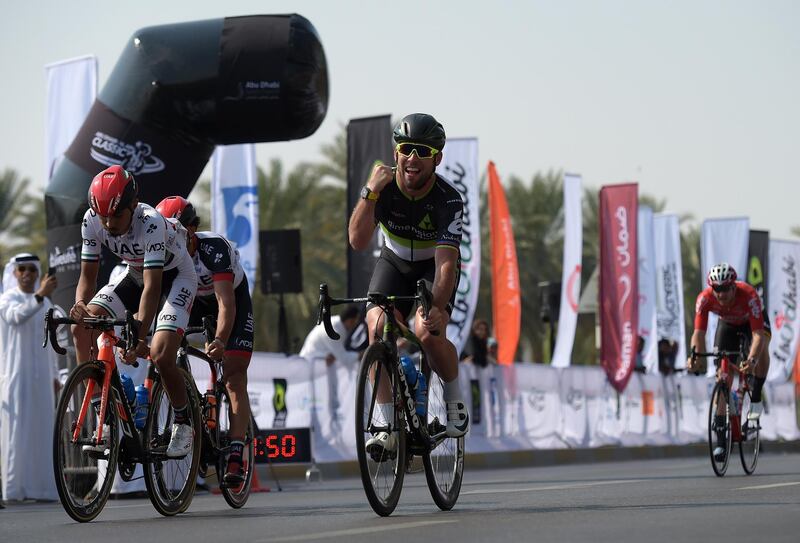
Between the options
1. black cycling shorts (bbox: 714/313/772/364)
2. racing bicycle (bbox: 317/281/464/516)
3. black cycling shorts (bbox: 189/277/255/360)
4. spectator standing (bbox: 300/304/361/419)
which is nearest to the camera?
racing bicycle (bbox: 317/281/464/516)

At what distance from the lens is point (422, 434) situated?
9125 millimetres

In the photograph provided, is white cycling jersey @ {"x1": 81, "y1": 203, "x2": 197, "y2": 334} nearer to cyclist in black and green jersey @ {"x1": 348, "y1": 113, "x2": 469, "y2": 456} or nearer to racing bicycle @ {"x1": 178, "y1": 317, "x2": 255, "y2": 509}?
racing bicycle @ {"x1": 178, "y1": 317, "x2": 255, "y2": 509}

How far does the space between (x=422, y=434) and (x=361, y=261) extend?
42.2 feet

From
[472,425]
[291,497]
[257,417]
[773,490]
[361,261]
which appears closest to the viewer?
[773,490]

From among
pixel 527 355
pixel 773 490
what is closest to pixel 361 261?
pixel 773 490

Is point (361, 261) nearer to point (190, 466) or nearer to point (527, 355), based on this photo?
point (190, 466)

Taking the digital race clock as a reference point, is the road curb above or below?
below

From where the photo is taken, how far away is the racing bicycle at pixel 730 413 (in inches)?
594

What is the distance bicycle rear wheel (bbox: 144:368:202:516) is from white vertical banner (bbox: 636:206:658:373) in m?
24.3

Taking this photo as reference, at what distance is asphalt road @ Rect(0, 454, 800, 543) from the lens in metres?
7.62

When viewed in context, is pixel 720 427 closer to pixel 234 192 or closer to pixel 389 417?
pixel 389 417

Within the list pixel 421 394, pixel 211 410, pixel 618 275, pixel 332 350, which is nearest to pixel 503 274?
pixel 618 275

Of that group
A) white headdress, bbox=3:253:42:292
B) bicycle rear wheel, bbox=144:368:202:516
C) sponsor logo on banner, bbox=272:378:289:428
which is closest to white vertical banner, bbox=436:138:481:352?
sponsor logo on banner, bbox=272:378:289:428

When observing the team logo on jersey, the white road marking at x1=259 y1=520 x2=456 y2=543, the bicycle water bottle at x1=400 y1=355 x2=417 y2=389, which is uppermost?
the team logo on jersey
